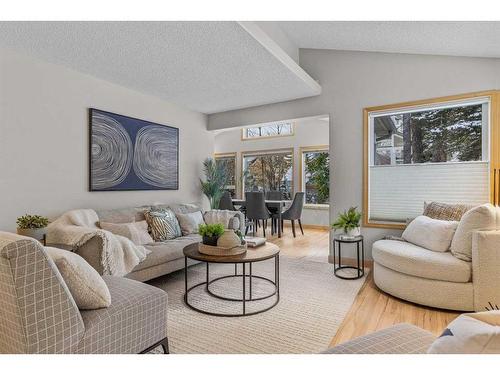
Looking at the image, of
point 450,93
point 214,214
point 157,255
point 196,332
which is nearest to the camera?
point 196,332

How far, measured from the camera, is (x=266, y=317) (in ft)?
7.47

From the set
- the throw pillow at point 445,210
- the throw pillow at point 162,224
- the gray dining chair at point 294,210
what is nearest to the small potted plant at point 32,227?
the throw pillow at point 162,224

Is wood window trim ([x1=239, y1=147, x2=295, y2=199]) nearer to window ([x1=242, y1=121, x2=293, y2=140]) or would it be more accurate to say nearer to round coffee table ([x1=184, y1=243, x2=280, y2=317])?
window ([x1=242, y1=121, x2=293, y2=140])

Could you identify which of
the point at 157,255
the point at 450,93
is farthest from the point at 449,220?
the point at 157,255

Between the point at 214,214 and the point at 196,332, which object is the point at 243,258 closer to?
the point at 196,332

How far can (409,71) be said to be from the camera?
337 centimetres

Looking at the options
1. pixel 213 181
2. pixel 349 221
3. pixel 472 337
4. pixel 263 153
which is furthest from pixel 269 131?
pixel 472 337

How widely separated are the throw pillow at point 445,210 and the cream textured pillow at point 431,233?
0.13 metres

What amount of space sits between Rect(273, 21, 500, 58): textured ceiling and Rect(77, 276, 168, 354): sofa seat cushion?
295cm

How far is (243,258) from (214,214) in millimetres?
1790

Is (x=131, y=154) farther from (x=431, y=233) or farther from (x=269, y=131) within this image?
(x=269, y=131)

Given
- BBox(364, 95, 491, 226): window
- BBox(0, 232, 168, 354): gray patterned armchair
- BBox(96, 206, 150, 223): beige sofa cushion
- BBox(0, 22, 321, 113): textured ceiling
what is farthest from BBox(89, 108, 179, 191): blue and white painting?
BBox(364, 95, 491, 226): window

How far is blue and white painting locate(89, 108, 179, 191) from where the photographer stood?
336 centimetres

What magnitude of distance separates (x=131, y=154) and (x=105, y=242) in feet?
5.65
